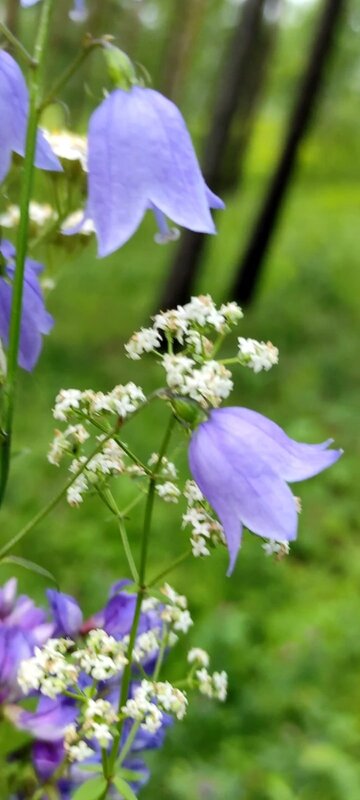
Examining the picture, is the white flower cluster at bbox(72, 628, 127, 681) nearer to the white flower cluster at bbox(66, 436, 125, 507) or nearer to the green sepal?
the white flower cluster at bbox(66, 436, 125, 507)

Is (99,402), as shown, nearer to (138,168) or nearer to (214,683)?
(138,168)

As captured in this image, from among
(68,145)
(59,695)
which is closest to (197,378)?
(59,695)

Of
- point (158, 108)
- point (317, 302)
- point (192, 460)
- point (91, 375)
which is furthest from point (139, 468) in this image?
point (317, 302)

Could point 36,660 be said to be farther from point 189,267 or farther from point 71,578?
point 189,267

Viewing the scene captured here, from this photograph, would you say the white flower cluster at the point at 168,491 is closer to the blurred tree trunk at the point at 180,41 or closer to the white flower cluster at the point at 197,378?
the white flower cluster at the point at 197,378

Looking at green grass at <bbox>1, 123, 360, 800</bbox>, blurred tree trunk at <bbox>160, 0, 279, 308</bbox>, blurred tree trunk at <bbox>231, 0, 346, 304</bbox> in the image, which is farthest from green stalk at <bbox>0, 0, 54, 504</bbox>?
blurred tree trunk at <bbox>231, 0, 346, 304</bbox>

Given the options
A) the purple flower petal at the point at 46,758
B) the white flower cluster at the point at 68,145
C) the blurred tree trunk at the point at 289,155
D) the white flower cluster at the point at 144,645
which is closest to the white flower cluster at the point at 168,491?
the white flower cluster at the point at 144,645
